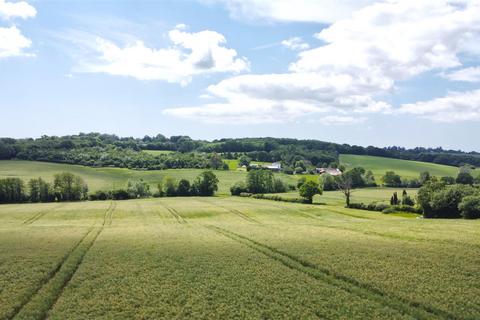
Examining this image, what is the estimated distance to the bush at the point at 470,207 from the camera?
63.4 m

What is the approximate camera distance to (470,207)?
64000 mm

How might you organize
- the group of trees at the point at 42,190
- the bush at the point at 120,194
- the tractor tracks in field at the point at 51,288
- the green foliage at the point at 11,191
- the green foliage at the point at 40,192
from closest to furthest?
the tractor tracks in field at the point at 51,288 → the green foliage at the point at 11,191 → the group of trees at the point at 42,190 → the green foliage at the point at 40,192 → the bush at the point at 120,194

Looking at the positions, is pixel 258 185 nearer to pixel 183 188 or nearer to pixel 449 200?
pixel 183 188

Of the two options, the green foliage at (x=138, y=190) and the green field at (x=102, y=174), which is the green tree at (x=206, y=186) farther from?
the green foliage at (x=138, y=190)

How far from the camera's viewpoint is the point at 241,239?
40.5 meters

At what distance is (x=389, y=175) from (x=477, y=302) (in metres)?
161

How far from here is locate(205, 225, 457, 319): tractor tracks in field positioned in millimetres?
20766

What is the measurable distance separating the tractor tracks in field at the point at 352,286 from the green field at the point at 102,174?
357ft

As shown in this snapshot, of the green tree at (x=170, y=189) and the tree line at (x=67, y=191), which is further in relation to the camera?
the green tree at (x=170, y=189)

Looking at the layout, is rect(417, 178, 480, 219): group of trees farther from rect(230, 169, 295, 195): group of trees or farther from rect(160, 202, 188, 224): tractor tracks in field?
rect(230, 169, 295, 195): group of trees

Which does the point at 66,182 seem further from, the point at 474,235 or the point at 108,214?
the point at 474,235

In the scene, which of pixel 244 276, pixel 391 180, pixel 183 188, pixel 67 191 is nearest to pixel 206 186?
pixel 183 188

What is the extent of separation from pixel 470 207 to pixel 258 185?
272 ft

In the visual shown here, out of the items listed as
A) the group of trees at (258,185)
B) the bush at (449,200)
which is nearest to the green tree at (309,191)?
the group of trees at (258,185)
